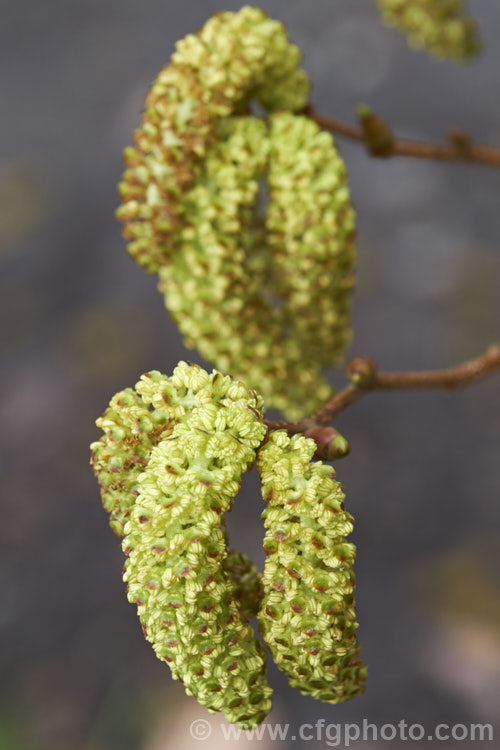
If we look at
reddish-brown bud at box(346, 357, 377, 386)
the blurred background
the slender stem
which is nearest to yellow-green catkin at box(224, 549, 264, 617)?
reddish-brown bud at box(346, 357, 377, 386)

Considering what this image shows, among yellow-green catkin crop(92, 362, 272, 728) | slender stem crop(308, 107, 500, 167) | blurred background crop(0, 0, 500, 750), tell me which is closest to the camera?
yellow-green catkin crop(92, 362, 272, 728)

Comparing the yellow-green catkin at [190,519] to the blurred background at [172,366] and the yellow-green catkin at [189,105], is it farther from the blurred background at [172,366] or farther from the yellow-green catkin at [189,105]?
the blurred background at [172,366]

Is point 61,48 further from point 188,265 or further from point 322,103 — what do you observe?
point 188,265

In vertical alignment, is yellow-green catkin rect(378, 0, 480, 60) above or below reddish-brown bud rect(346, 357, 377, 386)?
above

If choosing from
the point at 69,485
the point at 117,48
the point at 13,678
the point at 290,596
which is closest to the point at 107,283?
the point at 69,485

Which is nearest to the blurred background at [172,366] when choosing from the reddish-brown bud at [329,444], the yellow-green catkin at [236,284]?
the yellow-green catkin at [236,284]

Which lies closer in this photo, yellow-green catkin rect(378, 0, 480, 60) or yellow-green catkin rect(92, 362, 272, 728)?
yellow-green catkin rect(92, 362, 272, 728)

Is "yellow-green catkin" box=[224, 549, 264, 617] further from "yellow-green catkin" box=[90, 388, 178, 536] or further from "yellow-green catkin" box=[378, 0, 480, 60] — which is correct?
"yellow-green catkin" box=[378, 0, 480, 60]
